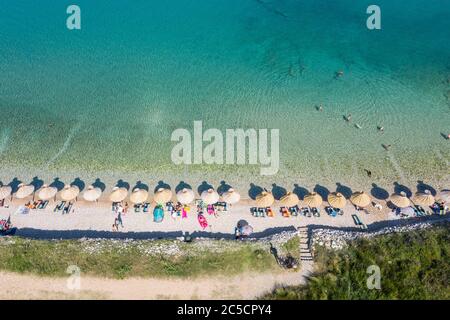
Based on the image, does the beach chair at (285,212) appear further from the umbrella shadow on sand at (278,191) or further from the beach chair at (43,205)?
the beach chair at (43,205)

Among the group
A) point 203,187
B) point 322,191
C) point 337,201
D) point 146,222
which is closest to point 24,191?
point 146,222

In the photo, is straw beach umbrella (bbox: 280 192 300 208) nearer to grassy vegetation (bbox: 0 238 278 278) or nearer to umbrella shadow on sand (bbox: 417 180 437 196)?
grassy vegetation (bbox: 0 238 278 278)

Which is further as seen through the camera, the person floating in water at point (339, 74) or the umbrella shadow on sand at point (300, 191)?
the person floating in water at point (339, 74)

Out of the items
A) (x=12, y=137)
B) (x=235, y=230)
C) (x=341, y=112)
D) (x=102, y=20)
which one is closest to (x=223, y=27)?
(x=102, y=20)

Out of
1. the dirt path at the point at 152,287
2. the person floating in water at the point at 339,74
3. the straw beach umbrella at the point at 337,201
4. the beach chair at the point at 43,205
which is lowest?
the dirt path at the point at 152,287

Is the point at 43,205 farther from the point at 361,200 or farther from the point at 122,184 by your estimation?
the point at 361,200

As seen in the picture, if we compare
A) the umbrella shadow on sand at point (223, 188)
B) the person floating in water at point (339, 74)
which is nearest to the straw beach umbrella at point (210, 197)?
the umbrella shadow on sand at point (223, 188)
